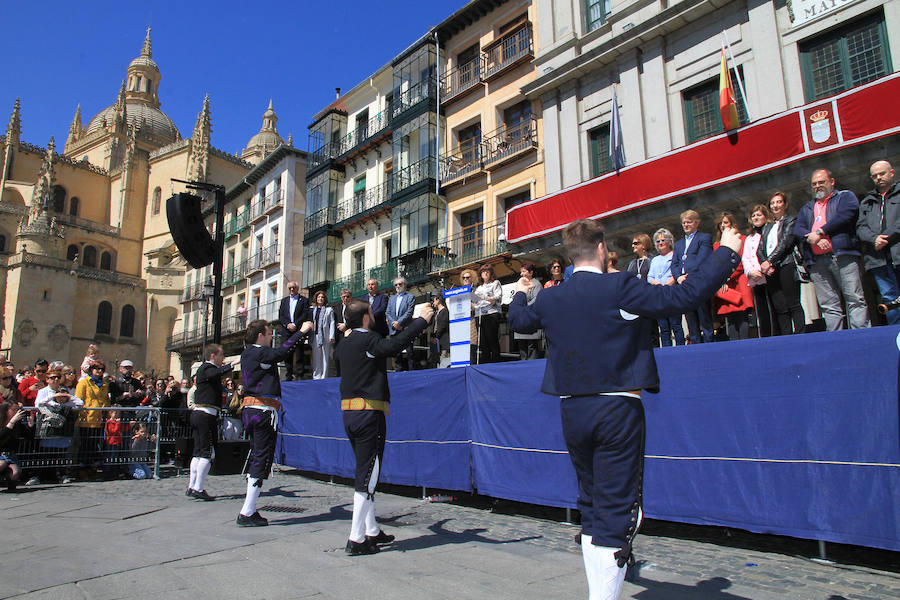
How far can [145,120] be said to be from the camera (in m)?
75.1

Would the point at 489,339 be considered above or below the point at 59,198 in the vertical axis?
below

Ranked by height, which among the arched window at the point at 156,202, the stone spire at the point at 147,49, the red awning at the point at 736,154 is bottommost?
the red awning at the point at 736,154

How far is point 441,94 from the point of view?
85.4ft

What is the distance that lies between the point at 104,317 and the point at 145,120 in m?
30.3

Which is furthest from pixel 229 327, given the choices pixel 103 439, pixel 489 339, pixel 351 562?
pixel 351 562

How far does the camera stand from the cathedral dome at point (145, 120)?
74.0 metres

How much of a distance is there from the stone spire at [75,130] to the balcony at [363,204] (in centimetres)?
6663

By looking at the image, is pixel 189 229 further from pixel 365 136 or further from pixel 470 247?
pixel 365 136

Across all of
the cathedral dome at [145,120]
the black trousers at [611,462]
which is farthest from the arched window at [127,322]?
the black trousers at [611,462]

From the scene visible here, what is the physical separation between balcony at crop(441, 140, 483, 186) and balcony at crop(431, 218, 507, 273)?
219 centimetres

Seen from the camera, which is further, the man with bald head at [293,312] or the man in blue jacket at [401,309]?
the man with bald head at [293,312]

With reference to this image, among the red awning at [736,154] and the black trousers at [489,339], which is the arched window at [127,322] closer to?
the red awning at [736,154]

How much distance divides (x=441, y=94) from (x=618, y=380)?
81.1 feet

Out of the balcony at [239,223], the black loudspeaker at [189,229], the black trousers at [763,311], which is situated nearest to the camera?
the black trousers at [763,311]
